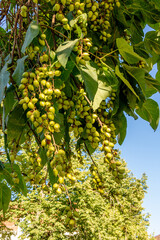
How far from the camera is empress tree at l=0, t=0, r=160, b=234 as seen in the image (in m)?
0.64

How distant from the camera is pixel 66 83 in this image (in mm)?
886

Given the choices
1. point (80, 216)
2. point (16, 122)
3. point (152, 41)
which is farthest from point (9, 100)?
point (80, 216)

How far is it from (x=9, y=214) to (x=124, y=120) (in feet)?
32.7

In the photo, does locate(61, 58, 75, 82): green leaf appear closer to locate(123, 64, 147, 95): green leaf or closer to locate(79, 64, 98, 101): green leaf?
locate(79, 64, 98, 101): green leaf

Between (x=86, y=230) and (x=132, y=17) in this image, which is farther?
(x=86, y=230)

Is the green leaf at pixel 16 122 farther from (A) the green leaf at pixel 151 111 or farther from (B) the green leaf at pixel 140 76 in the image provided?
(A) the green leaf at pixel 151 111

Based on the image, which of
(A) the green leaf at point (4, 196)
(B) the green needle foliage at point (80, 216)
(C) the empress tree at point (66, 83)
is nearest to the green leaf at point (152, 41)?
(C) the empress tree at point (66, 83)

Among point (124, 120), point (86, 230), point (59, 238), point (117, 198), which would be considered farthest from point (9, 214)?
point (124, 120)

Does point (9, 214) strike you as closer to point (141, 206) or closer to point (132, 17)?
point (141, 206)

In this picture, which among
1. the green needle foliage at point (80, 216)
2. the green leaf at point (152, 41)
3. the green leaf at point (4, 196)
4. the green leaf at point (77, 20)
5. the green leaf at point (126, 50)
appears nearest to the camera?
the green leaf at point (77, 20)

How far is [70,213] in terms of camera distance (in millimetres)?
700

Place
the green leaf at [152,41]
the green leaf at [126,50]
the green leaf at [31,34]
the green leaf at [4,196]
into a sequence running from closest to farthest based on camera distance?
the green leaf at [31,34], the green leaf at [126,50], the green leaf at [152,41], the green leaf at [4,196]

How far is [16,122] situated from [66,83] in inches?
9.9

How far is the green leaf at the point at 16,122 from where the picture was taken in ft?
2.42
